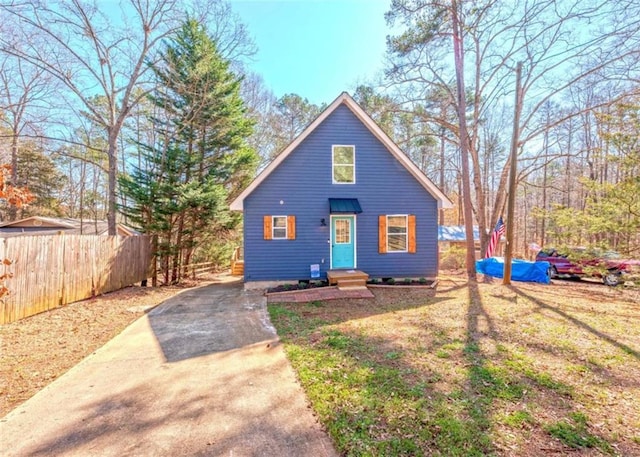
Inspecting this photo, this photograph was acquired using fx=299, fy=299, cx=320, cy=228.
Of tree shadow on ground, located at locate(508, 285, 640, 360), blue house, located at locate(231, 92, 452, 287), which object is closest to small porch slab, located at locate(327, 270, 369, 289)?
blue house, located at locate(231, 92, 452, 287)

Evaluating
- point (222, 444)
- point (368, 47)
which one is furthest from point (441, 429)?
point (368, 47)

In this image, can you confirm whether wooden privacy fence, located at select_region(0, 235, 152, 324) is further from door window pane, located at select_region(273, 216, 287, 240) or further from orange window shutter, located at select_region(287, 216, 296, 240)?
orange window shutter, located at select_region(287, 216, 296, 240)

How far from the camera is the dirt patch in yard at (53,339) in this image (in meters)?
3.77

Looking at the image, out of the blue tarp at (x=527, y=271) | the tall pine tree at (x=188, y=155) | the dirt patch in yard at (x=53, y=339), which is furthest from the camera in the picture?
the blue tarp at (x=527, y=271)

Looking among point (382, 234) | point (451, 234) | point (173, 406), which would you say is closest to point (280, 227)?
point (382, 234)

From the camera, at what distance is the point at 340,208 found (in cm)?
1011

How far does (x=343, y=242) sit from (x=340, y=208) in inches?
50.6

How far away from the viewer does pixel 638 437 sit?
2.65 metres

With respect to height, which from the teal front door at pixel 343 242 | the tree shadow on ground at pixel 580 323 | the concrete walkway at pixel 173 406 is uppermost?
the teal front door at pixel 343 242

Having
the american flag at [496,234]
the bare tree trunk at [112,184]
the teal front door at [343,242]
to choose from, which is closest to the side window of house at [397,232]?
the teal front door at [343,242]

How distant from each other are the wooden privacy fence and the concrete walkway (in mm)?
2561

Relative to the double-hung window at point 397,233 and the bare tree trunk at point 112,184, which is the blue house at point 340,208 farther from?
the bare tree trunk at point 112,184

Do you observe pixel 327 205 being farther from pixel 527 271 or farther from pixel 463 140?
pixel 527 271

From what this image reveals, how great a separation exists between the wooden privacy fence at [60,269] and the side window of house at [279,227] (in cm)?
485
